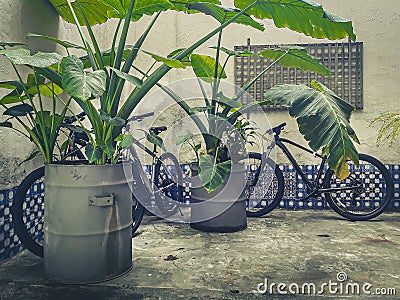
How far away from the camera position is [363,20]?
10.4ft

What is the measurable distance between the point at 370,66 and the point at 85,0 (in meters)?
2.34

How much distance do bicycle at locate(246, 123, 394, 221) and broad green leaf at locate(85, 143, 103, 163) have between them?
5.42 ft

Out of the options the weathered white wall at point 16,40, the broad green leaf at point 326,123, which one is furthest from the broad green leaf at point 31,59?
the broad green leaf at point 326,123

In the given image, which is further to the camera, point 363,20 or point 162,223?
point 363,20

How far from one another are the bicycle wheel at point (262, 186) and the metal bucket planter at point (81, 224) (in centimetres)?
155

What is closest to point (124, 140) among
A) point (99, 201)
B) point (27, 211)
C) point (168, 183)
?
point (99, 201)

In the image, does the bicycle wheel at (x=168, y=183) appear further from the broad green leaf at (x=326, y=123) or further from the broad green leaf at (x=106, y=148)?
the broad green leaf at (x=326, y=123)

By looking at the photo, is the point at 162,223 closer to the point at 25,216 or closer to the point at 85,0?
the point at 25,216

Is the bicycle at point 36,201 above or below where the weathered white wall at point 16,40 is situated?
below

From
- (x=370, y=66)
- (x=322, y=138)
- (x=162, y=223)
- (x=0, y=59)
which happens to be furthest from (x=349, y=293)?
(x=370, y=66)

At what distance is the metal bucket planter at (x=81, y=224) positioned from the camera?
5.41ft

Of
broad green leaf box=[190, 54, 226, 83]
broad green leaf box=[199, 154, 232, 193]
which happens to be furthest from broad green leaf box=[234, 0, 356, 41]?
broad green leaf box=[199, 154, 232, 193]

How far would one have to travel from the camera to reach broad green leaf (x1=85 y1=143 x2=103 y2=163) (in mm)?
1619

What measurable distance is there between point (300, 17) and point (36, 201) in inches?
74.6
